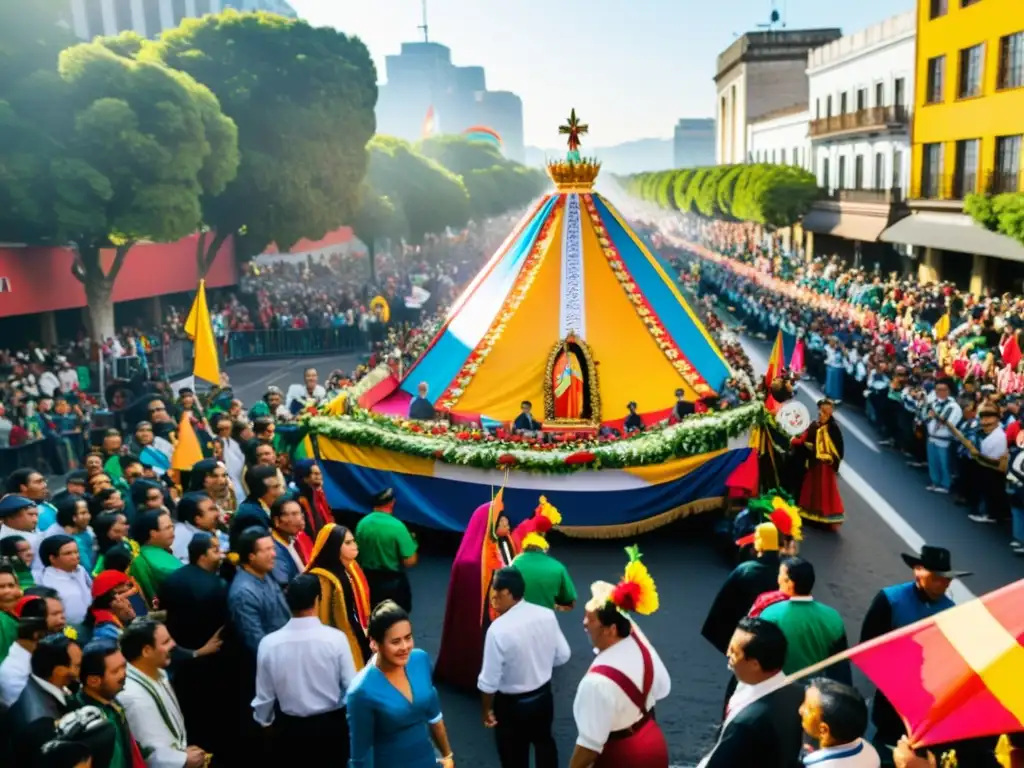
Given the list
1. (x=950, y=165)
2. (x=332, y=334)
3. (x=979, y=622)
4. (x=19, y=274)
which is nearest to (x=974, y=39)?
(x=950, y=165)

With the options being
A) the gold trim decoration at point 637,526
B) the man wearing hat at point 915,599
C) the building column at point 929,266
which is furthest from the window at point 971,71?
the man wearing hat at point 915,599

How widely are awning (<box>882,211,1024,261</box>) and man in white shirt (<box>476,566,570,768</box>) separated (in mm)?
22107

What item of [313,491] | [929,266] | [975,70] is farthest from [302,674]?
[929,266]

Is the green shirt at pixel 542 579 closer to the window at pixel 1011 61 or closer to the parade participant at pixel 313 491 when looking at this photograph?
the parade participant at pixel 313 491

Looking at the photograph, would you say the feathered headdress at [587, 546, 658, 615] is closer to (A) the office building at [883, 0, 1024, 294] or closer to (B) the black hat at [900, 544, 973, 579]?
(B) the black hat at [900, 544, 973, 579]

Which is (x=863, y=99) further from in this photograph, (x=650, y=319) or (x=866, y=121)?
(x=650, y=319)

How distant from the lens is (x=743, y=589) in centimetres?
635

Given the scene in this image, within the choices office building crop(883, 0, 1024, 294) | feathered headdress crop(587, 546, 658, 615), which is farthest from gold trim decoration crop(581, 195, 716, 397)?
office building crop(883, 0, 1024, 294)

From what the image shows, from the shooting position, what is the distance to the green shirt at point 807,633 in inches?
215

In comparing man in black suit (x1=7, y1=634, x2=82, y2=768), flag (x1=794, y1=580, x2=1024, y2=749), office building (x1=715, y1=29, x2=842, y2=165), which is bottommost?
man in black suit (x1=7, y1=634, x2=82, y2=768)

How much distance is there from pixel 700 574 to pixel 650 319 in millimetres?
5298

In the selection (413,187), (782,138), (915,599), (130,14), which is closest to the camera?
(915,599)

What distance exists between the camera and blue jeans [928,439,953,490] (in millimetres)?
13289

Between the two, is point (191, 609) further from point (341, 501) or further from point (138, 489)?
point (341, 501)
